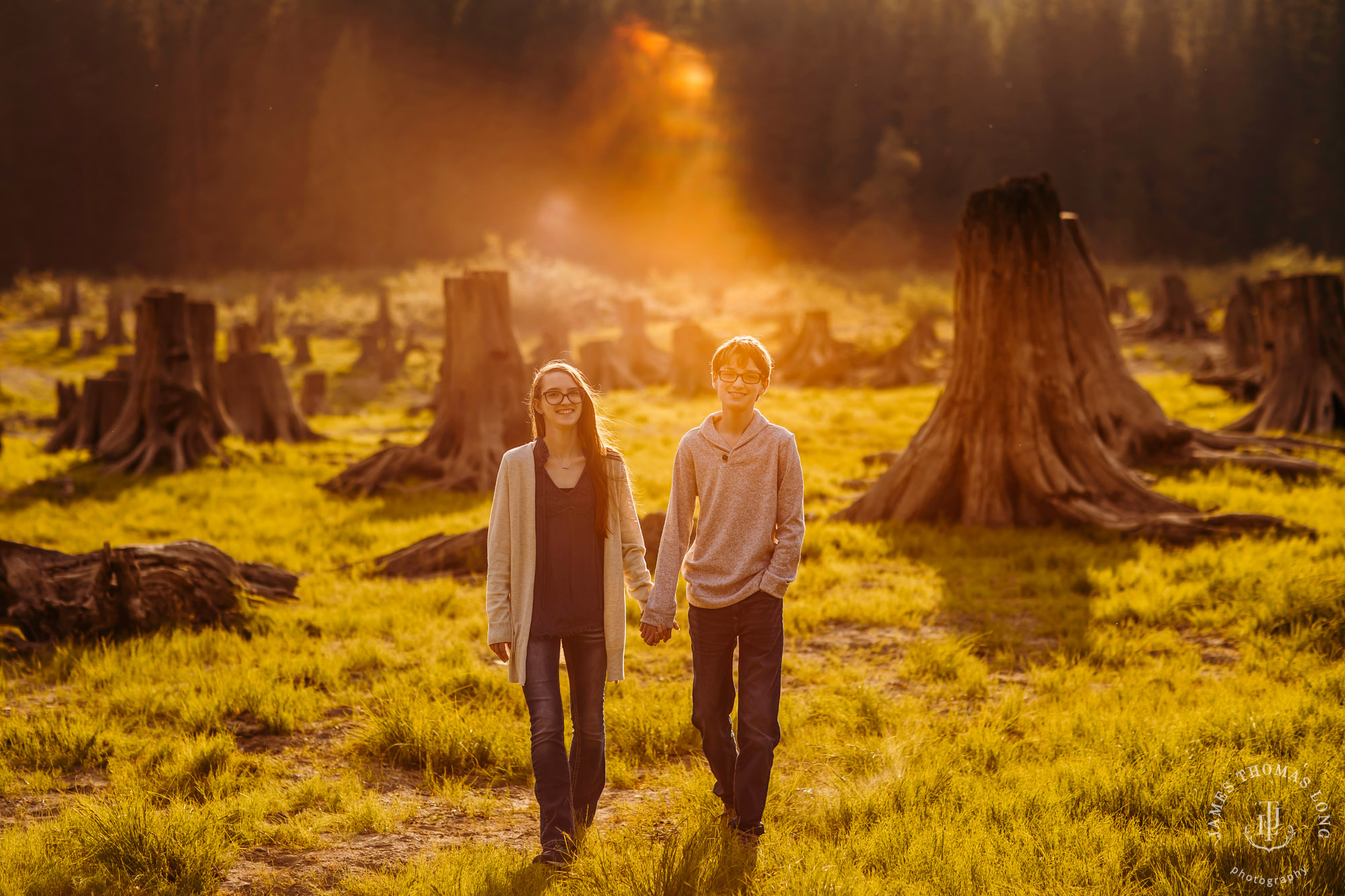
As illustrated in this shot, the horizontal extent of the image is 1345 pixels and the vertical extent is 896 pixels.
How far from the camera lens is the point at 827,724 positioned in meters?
4.63

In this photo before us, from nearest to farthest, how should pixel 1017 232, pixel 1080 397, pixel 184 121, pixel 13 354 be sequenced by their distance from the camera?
pixel 1017 232, pixel 1080 397, pixel 13 354, pixel 184 121

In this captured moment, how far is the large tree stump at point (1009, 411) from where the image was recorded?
842 centimetres

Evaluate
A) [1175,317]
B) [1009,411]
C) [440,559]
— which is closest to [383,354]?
[440,559]

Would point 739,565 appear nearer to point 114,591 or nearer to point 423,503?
point 114,591

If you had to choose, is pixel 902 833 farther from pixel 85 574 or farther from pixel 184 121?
pixel 184 121

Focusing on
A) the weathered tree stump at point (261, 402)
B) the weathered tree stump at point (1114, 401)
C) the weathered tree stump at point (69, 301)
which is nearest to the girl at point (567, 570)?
the weathered tree stump at point (1114, 401)

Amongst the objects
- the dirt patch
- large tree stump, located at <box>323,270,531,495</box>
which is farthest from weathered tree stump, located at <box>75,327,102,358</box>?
the dirt patch

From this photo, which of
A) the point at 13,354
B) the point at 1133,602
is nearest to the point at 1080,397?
the point at 1133,602

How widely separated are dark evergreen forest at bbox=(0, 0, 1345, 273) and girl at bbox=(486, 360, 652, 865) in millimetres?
56176

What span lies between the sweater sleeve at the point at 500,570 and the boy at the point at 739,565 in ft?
1.68

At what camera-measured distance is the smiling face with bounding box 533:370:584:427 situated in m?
3.35

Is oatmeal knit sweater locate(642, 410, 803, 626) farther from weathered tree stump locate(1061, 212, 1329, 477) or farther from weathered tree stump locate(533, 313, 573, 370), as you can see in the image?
→ weathered tree stump locate(533, 313, 573, 370)

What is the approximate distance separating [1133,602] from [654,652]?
324cm

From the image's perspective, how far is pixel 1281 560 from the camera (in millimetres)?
6617
